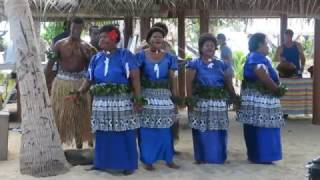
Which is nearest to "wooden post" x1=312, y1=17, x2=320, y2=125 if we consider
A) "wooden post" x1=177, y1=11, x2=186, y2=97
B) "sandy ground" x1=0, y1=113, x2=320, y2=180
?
"sandy ground" x1=0, y1=113, x2=320, y2=180

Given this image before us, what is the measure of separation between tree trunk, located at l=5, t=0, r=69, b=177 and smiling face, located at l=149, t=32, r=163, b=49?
4.04 ft

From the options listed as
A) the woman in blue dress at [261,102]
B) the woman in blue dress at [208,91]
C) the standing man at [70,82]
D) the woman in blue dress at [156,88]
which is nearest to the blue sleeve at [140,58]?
the woman in blue dress at [156,88]

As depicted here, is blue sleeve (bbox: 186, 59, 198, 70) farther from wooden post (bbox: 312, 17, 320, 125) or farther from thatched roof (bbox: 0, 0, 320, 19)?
wooden post (bbox: 312, 17, 320, 125)

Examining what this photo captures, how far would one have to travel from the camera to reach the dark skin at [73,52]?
647 cm

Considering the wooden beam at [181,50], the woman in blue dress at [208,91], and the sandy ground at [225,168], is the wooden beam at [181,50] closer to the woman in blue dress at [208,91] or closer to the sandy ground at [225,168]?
the sandy ground at [225,168]

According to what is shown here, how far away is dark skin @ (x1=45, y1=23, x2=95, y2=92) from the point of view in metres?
6.47

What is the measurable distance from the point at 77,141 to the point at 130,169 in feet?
3.75

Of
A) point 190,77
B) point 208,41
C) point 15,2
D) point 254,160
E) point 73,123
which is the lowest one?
point 254,160

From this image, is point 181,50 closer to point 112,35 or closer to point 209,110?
point 209,110

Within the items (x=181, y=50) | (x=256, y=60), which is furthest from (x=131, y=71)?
(x=181, y=50)

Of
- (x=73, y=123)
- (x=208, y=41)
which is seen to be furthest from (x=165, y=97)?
(x=73, y=123)

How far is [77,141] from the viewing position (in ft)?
22.0

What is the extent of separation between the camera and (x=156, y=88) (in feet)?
19.0

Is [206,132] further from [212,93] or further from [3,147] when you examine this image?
[3,147]
